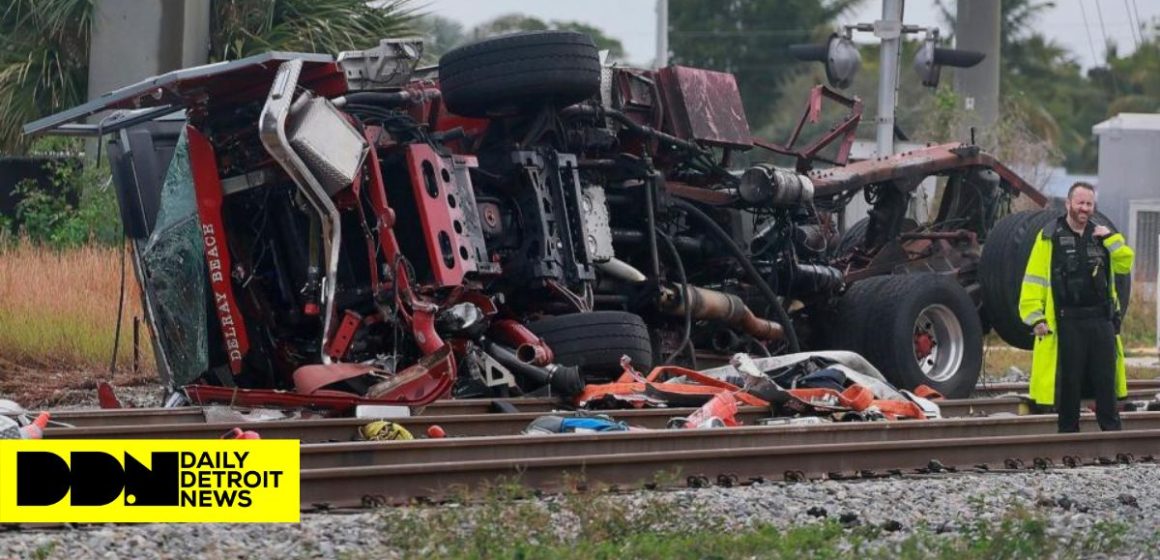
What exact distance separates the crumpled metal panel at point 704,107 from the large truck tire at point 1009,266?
205cm

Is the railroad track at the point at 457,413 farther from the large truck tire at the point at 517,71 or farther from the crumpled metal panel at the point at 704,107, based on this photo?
the crumpled metal panel at the point at 704,107

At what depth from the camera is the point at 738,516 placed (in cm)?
880

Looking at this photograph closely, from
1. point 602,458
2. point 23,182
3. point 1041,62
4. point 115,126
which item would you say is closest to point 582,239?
point 115,126

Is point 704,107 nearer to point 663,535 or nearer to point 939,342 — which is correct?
point 939,342

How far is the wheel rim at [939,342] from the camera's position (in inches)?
621

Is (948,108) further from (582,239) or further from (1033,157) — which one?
(582,239)

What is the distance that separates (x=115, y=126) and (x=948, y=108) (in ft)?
82.6

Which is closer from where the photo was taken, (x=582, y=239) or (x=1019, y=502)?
(x=1019, y=502)

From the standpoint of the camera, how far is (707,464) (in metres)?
9.78

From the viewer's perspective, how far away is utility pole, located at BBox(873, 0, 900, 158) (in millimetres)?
23203

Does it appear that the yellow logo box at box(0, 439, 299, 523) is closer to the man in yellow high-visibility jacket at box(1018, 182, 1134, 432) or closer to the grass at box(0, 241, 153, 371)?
the man in yellow high-visibility jacket at box(1018, 182, 1134, 432)

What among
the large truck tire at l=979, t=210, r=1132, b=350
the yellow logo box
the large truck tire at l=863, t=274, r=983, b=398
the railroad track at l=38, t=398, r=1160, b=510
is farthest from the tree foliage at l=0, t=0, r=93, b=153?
the yellow logo box

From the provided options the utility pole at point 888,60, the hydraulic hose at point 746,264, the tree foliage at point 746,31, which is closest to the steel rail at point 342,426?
the hydraulic hose at point 746,264

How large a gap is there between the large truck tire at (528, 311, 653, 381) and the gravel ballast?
339cm
